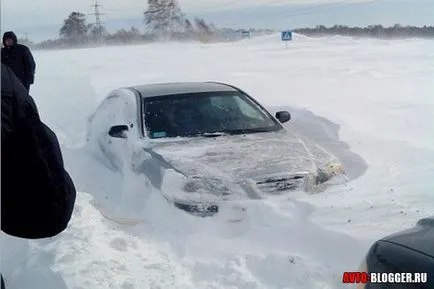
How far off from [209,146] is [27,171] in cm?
356

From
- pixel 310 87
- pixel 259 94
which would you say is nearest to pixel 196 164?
pixel 259 94

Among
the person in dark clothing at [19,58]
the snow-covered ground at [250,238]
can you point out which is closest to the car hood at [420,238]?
the snow-covered ground at [250,238]

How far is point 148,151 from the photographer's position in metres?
5.23

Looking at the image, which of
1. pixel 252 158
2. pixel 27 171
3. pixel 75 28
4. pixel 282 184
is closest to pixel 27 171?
pixel 27 171

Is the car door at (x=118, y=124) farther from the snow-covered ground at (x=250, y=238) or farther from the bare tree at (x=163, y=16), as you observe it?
the bare tree at (x=163, y=16)

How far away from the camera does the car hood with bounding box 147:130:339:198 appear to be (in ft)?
14.7

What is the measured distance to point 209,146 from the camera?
518 centimetres

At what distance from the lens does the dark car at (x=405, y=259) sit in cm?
183

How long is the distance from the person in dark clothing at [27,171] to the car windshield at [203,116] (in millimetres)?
3783

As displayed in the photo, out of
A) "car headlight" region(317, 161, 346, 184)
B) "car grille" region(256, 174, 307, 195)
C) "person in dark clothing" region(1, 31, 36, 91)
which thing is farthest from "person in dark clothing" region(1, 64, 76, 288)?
"person in dark clothing" region(1, 31, 36, 91)

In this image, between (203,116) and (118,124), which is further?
(118,124)

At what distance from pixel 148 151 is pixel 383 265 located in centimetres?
348

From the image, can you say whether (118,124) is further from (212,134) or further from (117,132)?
(212,134)

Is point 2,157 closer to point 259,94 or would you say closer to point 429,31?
point 259,94
